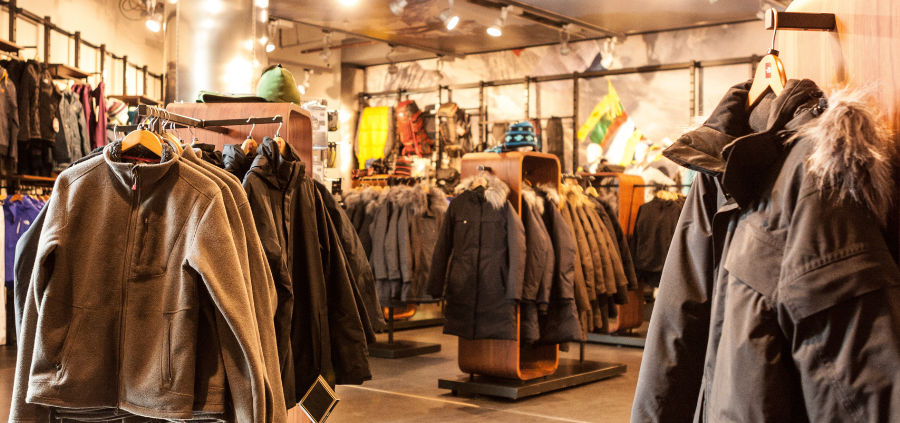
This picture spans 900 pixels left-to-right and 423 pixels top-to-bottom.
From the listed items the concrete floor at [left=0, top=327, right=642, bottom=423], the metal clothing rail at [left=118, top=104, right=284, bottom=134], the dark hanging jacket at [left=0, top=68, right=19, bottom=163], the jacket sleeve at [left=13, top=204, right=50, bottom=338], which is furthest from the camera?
the dark hanging jacket at [left=0, top=68, right=19, bottom=163]

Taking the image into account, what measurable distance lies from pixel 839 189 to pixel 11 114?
6.77m

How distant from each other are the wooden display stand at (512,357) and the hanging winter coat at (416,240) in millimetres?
1433

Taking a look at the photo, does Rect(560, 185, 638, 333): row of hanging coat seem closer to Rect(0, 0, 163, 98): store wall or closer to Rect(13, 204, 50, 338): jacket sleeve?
Rect(13, 204, 50, 338): jacket sleeve

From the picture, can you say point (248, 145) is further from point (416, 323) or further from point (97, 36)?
point (97, 36)

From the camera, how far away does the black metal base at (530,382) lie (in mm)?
5031

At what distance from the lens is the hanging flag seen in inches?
384

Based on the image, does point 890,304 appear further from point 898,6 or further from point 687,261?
point 898,6

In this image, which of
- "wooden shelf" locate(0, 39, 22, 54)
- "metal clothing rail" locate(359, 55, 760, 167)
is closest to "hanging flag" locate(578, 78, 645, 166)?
"metal clothing rail" locate(359, 55, 760, 167)

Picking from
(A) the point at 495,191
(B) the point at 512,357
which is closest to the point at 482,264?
(A) the point at 495,191

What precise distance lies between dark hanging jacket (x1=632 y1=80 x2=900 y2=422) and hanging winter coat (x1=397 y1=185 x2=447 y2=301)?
206 inches

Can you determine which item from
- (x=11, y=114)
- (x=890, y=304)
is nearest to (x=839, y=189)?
(x=890, y=304)

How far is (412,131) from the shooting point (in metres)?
11.2

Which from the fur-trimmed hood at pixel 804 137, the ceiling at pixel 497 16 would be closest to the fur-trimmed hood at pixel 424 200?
the ceiling at pixel 497 16

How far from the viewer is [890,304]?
111 centimetres
